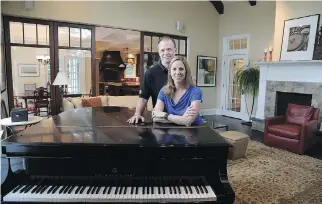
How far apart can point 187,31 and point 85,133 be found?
654 cm

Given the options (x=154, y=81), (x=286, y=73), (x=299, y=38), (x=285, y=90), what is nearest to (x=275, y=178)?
(x=154, y=81)

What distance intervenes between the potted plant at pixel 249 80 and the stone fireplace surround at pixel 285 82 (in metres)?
0.41

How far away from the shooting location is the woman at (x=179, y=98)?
65.7 inches

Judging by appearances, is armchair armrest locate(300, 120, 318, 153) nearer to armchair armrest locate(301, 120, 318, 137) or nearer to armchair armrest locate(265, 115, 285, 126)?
armchair armrest locate(301, 120, 318, 137)

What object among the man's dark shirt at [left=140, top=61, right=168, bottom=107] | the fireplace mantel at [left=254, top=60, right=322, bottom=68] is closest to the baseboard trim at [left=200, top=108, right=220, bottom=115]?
the fireplace mantel at [left=254, top=60, right=322, bottom=68]

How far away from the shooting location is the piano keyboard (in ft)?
3.95

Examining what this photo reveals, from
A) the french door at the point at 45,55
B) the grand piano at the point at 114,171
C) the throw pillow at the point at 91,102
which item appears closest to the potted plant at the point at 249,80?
the throw pillow at the point at 91,102

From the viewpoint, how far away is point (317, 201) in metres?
2.65

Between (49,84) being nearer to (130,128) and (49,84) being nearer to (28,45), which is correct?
(28,45)

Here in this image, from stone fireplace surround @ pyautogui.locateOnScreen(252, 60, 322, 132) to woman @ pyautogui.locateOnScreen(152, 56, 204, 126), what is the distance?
14.8ft

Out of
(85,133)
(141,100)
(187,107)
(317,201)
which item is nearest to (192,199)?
(187,107)

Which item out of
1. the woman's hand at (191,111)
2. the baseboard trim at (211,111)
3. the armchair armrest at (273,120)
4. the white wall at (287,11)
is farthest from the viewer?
the baseboard trim at (211,111)

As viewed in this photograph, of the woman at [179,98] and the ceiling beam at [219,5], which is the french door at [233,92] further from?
the woman at [179,98]

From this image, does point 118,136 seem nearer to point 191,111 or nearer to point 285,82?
point 191,111
